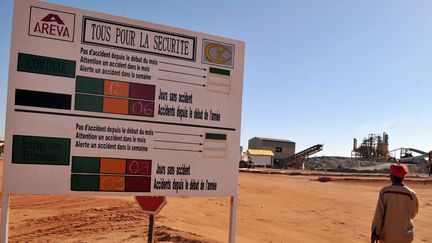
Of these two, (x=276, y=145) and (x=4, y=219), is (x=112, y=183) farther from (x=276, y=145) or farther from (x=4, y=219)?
(x=276, y=145)

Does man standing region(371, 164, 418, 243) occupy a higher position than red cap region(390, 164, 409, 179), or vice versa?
red cap region(390, 164, 409, 179)

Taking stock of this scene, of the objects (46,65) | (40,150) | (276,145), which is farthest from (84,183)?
(276,145)

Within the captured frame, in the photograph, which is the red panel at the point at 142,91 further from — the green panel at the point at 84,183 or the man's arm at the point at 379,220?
the man's arm at the point at 379,220

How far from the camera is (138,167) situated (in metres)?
4.65

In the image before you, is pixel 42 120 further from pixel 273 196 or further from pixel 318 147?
pixel 318 147

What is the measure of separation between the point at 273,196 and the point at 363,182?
57.4 ft

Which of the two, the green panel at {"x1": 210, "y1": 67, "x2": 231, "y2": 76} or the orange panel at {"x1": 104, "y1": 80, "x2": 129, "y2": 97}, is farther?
the green panel at {"x1": 210, "y1": 67, "x2": 231, "y2": 76}

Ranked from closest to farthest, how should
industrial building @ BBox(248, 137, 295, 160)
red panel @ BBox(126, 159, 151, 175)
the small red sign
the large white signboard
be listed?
the large white signboard < red panel @ BBox(126, 159, 151, 175) < the small red sign < industrial building @ BBox(248, 137, 295, 160)

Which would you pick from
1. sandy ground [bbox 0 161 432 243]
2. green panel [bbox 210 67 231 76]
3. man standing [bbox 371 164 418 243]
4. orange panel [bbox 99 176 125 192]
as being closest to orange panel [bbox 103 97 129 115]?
orange panel [bbox 99 176 125 192]

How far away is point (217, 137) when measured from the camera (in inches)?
202

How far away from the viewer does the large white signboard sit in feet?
13.5

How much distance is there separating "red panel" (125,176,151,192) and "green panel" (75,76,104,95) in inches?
40.2

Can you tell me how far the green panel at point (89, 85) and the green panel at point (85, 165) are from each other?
2.35 feet

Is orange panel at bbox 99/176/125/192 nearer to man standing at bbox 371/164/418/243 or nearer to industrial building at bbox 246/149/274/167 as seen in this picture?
man standing at bbox 371/164/418/243
